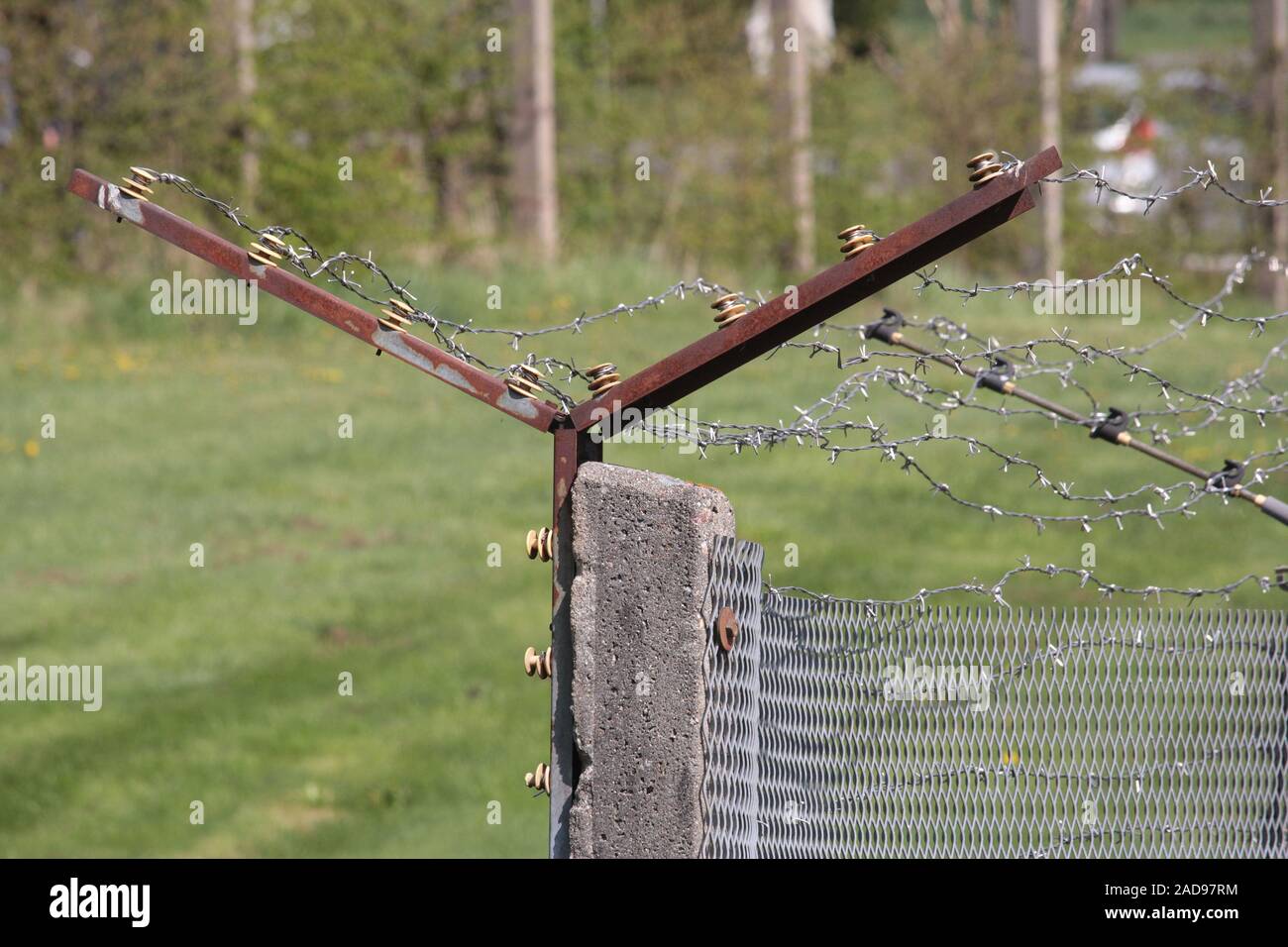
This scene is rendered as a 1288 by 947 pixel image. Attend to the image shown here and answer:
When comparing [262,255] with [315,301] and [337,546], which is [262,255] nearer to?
[315,301]

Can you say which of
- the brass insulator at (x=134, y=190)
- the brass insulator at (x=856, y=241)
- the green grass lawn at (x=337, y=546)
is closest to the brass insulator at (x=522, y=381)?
the brass insulator at (x=856, y=241)

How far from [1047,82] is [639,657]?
1291cm

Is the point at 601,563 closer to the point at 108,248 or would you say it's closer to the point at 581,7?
the point at 108,248

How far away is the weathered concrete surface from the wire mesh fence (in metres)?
0.21

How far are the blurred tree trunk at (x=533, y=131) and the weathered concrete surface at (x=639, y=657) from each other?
35.5ft

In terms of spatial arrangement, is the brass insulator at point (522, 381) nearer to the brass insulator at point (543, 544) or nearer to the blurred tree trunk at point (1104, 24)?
the brass insulator at point (543, 544)

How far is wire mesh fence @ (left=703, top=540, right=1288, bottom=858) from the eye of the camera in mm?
2861

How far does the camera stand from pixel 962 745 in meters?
2.88

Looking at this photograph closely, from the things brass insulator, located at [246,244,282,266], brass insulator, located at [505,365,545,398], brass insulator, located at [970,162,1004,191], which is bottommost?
brass insulator, located at [505,365,545,398]

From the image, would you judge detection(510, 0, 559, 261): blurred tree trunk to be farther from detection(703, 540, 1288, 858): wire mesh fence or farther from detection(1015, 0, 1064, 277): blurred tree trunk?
detection(703, 540, 1288, 858): wire mesh fence

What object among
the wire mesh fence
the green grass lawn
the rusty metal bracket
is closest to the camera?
the rusty metal bracket

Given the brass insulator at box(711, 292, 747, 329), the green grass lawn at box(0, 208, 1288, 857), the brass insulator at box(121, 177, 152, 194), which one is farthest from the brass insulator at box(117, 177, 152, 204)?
the green grass lawn at box(0, 208, 1288, 857)

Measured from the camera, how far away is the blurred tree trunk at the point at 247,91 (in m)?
12.5

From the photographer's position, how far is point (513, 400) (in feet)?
9.09
